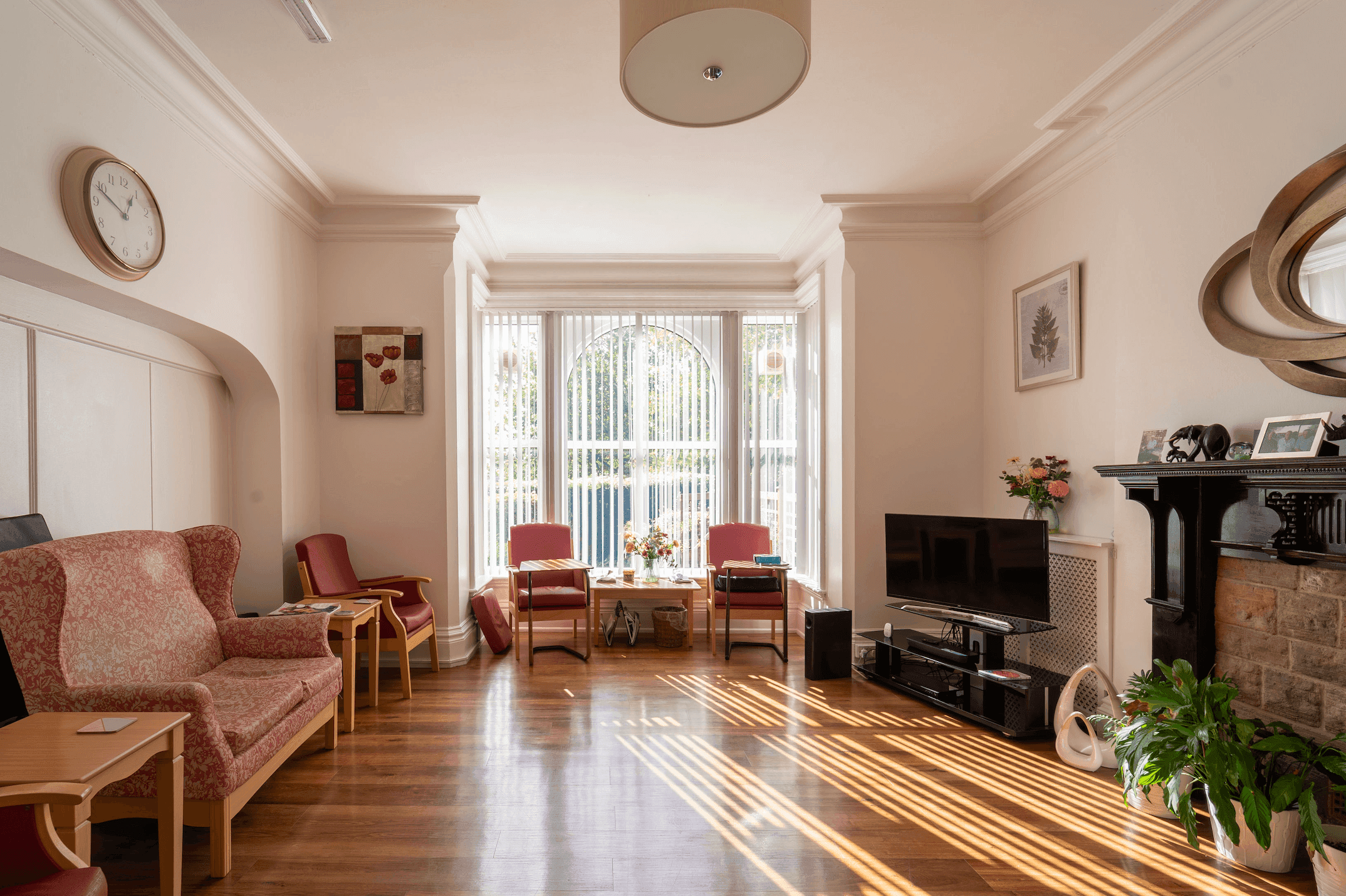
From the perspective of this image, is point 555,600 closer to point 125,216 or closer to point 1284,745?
point 125,216

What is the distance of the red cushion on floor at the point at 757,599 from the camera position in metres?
5.25

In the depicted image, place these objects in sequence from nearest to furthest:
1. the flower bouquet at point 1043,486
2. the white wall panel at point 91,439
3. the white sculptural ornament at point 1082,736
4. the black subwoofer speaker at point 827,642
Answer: the white wall panel at point 91,439
the white sculptural ornament at point 1082,736
the flower bouquet at point 1043,486
the black subwoofer speaker at point 827,642

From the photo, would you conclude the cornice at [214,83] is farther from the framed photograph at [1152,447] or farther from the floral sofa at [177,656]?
the framed photograph at [1152,447]

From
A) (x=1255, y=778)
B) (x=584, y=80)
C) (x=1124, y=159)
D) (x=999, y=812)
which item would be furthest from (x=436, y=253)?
(x=1255, y=778)

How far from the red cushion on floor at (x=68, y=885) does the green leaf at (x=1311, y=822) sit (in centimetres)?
337

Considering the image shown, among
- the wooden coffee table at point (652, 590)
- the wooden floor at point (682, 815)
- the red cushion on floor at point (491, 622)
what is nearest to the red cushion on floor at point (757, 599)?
the wooden coffee table at point (652, 590)

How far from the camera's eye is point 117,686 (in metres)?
2.36

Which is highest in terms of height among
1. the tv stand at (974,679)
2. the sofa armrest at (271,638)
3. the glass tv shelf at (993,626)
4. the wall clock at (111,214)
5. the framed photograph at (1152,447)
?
the wall clock at (111,214)

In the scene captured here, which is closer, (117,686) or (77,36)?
(117,686)

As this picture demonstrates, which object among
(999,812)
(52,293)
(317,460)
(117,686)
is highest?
(52,293)

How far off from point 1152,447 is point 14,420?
4784 mm

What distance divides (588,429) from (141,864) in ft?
14.1

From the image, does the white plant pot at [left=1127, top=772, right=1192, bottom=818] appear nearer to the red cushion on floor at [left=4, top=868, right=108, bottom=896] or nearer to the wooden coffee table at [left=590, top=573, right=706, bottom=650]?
the wooden coffee table at [left=590, top=573, right=706, bottom=650]

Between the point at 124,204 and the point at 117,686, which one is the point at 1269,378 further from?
the point at 124,204
